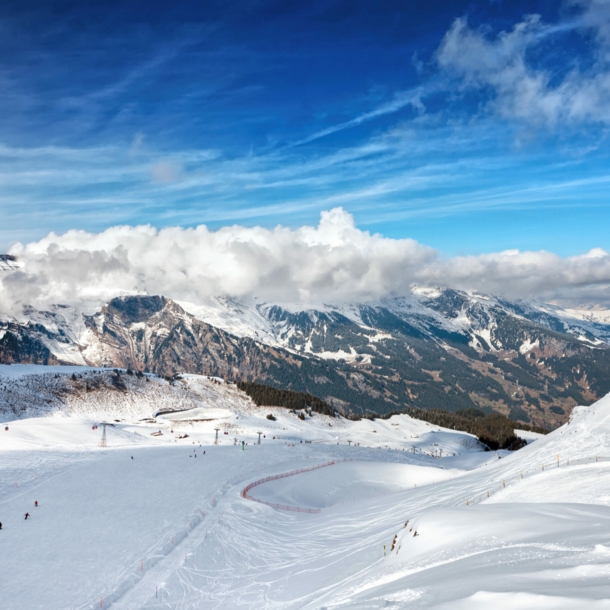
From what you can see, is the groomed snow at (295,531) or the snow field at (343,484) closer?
the groomed snow at (295,531)

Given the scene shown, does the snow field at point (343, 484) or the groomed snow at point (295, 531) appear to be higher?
the groomed snow at point (295, 531)

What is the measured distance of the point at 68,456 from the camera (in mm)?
76750

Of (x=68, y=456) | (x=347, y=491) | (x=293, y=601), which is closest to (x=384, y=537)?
(x=293, y=601)

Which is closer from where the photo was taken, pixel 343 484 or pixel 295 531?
pixel 295 531

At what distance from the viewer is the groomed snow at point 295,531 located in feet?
58.3

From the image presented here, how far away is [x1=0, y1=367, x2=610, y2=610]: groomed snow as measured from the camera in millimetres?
17766

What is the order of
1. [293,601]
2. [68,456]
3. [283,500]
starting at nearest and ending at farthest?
[293,601], [283,500], [68,456]

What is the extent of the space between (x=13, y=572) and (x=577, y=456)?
162ft

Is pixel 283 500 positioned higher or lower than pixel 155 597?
lower

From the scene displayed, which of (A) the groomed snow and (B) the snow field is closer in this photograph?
(A) the groomed snow

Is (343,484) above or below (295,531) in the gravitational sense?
below

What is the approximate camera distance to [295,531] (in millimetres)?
45375

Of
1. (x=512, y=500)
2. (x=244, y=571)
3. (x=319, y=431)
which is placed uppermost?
(x=512, y=500)

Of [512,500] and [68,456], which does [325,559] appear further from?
[68,456]
